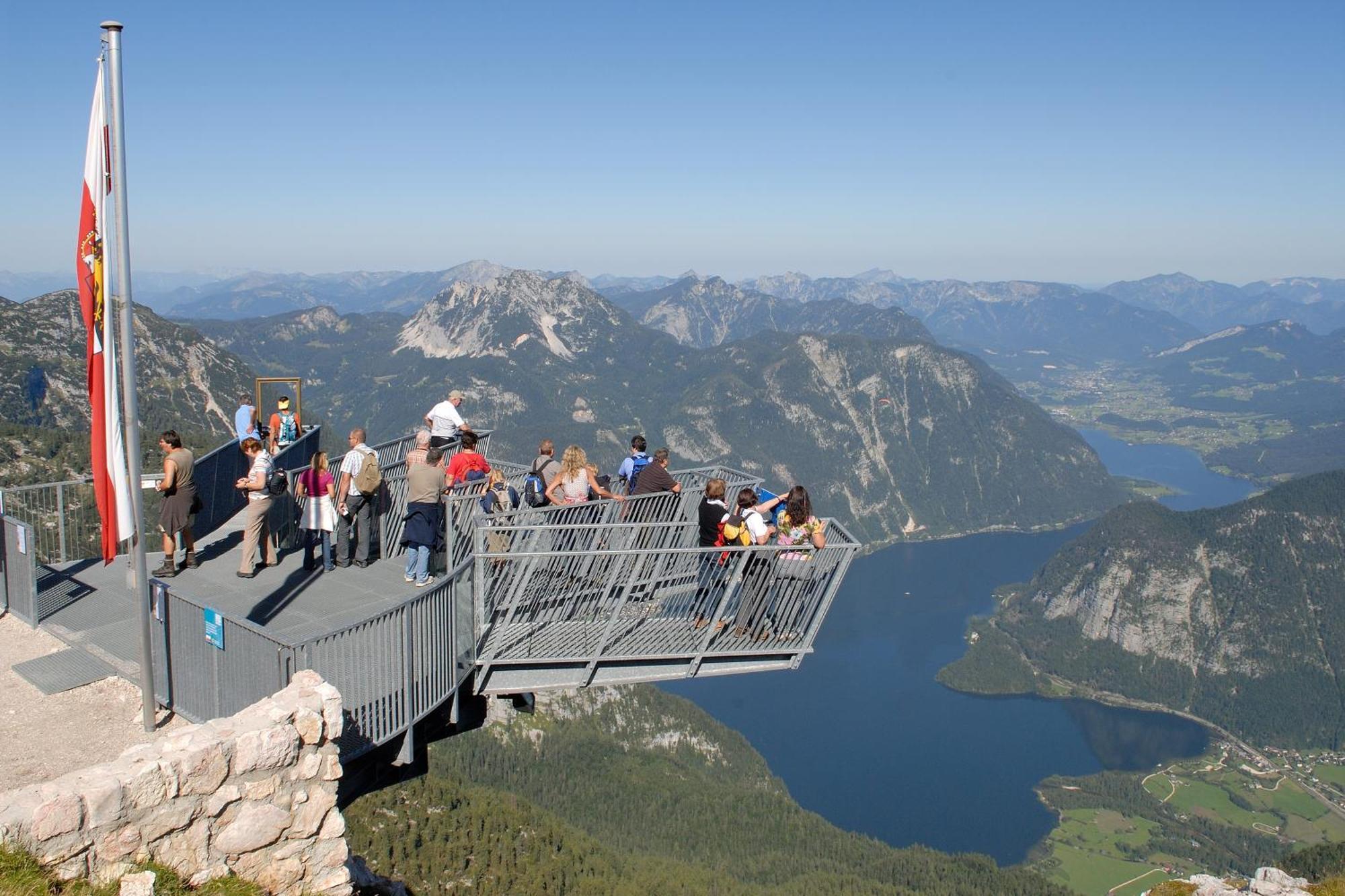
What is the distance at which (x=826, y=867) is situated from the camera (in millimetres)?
128750

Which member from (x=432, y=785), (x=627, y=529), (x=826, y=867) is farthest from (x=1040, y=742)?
(x=627, y=529)

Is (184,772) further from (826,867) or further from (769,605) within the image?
(826,867)

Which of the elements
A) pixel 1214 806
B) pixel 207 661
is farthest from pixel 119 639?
pixel 1214 806

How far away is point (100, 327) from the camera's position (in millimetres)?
11141

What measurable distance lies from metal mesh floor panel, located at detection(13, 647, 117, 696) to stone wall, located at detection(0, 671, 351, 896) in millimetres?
5268

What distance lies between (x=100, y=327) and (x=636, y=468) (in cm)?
1148

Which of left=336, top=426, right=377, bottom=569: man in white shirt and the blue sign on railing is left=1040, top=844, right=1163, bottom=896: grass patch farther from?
the blue sign on railing

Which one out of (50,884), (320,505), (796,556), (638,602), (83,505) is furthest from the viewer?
(83,505)

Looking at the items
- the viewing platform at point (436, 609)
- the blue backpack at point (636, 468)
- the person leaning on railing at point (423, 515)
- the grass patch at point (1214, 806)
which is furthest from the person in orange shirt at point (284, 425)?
the grass patch at point (1214, 806)

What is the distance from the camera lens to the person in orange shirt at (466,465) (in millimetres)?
17938

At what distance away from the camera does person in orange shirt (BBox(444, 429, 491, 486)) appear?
1794cm

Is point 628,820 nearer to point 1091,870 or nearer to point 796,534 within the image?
point 1091,870

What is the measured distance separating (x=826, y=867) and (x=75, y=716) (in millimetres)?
130065

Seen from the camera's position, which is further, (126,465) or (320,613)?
(320,613)
